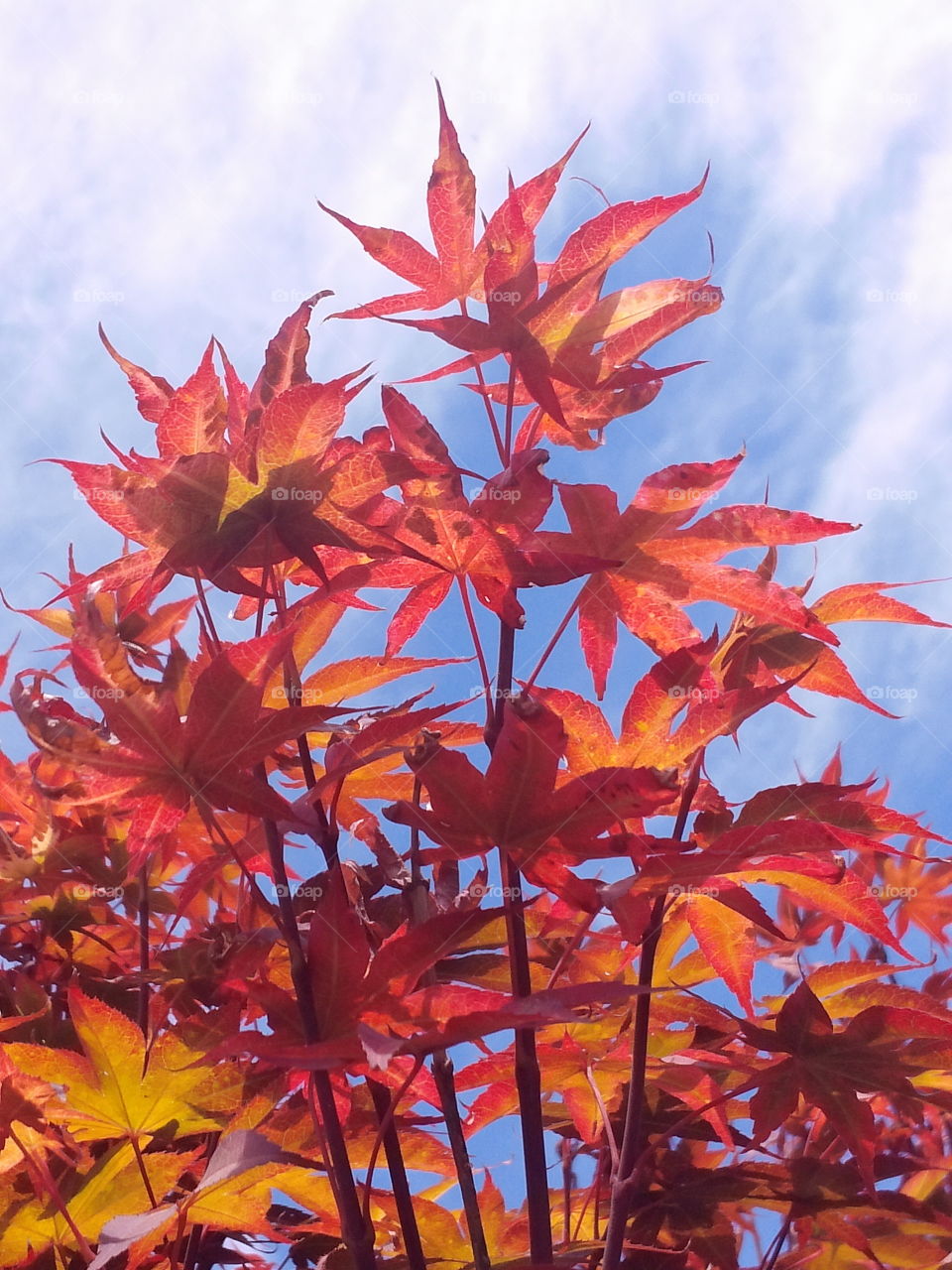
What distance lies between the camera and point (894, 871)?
1.39 metres

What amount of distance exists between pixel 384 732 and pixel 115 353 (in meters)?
0.43

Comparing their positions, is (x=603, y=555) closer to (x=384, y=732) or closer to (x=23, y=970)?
(x=384, y=732)

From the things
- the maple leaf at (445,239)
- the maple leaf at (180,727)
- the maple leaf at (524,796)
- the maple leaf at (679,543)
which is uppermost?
the maple leaf at (445,239)

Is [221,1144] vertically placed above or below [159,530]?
below

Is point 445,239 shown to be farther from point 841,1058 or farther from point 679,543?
point 841,1058

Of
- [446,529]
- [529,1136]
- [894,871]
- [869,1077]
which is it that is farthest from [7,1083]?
[894,871]

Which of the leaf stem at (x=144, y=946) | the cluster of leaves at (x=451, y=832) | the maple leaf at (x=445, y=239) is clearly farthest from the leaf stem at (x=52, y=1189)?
the maple leaf at (x=445, y=239)

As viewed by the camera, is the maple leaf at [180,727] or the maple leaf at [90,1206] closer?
the maple leaf at [180,727]

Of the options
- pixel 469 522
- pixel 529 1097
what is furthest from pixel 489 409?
pixel 529 1097

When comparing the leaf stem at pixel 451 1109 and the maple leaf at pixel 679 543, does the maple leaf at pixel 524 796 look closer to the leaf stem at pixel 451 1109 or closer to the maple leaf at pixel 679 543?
the leaf stem at pixel 451 1109

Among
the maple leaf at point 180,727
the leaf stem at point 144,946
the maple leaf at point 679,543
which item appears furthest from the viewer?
the leaf stem at point 144,946

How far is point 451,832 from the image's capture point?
683 millimetres

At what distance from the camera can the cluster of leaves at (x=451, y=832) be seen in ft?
2.13

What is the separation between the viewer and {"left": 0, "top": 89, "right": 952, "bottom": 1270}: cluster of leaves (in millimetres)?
649
